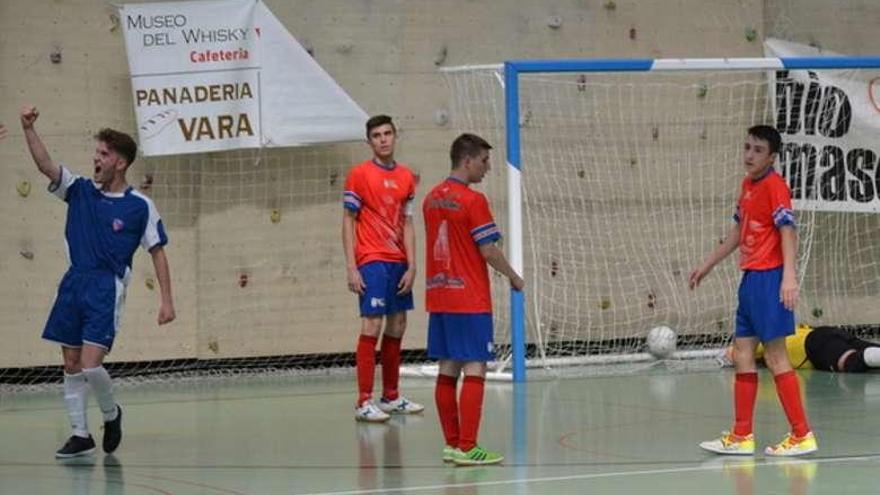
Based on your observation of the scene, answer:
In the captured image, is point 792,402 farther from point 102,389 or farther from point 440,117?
point 440,117

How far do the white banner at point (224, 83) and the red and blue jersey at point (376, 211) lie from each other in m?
3.13

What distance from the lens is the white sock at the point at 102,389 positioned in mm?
9070

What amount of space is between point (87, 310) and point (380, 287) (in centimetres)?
222

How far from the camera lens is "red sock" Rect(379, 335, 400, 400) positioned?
10.9 metres

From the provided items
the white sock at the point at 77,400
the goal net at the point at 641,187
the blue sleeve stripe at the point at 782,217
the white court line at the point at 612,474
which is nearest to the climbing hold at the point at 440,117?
the goal net at the point at 641,187

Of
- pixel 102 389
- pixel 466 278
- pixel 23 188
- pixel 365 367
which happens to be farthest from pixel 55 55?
pixel 466 278

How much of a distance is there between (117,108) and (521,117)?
3485 millimetres

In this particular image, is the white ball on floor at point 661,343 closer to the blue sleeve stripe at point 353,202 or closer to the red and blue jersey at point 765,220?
Result: the blue sleeve stripe at point 353,202

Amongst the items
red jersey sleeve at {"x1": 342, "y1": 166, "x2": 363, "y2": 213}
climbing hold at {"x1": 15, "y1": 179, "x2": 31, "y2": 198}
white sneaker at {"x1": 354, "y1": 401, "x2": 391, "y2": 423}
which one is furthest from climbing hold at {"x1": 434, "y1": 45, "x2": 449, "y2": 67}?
white sneaker at {"x1": 354, "y1": 401, "x2": 391, "y2": 423}

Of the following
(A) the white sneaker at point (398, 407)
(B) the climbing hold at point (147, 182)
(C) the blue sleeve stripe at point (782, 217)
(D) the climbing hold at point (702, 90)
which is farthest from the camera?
(D) the climbing hold at point (702, 90)

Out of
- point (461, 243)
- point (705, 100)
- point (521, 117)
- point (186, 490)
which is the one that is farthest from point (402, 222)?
point (705, 100)

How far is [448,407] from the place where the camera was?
8.71m

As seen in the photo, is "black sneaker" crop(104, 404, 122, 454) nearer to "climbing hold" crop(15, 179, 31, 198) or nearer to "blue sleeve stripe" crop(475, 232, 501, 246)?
"blue sleeve stripe" crop(475, 232, 501, 246)

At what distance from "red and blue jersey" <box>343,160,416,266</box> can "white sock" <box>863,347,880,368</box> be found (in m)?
4.34
